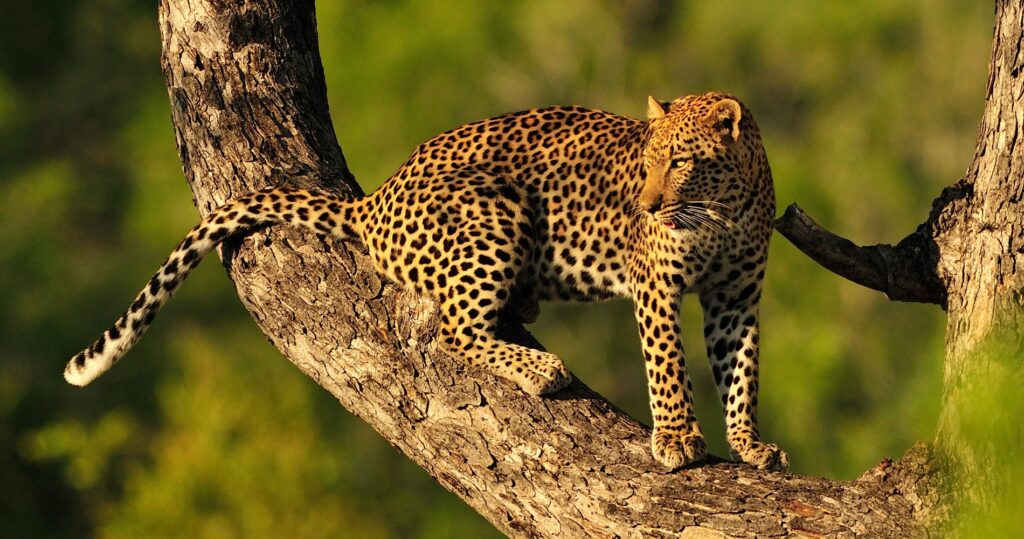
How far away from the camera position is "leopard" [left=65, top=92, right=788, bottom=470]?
7.89 meters

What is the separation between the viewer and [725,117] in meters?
8.12

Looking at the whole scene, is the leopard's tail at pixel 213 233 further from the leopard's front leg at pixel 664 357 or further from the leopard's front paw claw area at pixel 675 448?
the leopard's front paw claw area at pixel 675 448

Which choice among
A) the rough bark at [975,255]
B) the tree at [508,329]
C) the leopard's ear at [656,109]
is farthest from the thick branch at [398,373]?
the leopard's ear at [656,109]

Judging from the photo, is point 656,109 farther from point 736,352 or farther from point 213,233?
point 213,233

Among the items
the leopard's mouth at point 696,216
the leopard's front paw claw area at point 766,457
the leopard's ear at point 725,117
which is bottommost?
the leopard's front paw claw area at point 766,457

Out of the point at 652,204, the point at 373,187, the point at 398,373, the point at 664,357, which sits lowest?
the point at 398,373

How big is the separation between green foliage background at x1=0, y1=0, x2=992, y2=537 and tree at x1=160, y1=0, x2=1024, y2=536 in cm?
2062

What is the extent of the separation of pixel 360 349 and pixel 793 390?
31.3m

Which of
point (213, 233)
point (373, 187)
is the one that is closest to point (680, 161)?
point (213, 233)

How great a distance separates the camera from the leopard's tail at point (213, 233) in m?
7.73

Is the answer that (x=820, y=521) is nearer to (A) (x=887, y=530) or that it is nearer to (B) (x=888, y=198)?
(A) (x=887, y=530)

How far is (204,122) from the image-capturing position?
7930 millimetres

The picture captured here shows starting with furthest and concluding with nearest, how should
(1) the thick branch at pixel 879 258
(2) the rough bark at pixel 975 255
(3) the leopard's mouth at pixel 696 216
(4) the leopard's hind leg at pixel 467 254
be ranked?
(3) the leopard's mouth at pixel 696 216, (4) the leopard's hind leg at pixel 467 254, (1) the thick branch at pixel 879 258, (2) the rough bark at pixel 975 255

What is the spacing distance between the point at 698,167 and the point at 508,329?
1.18m
